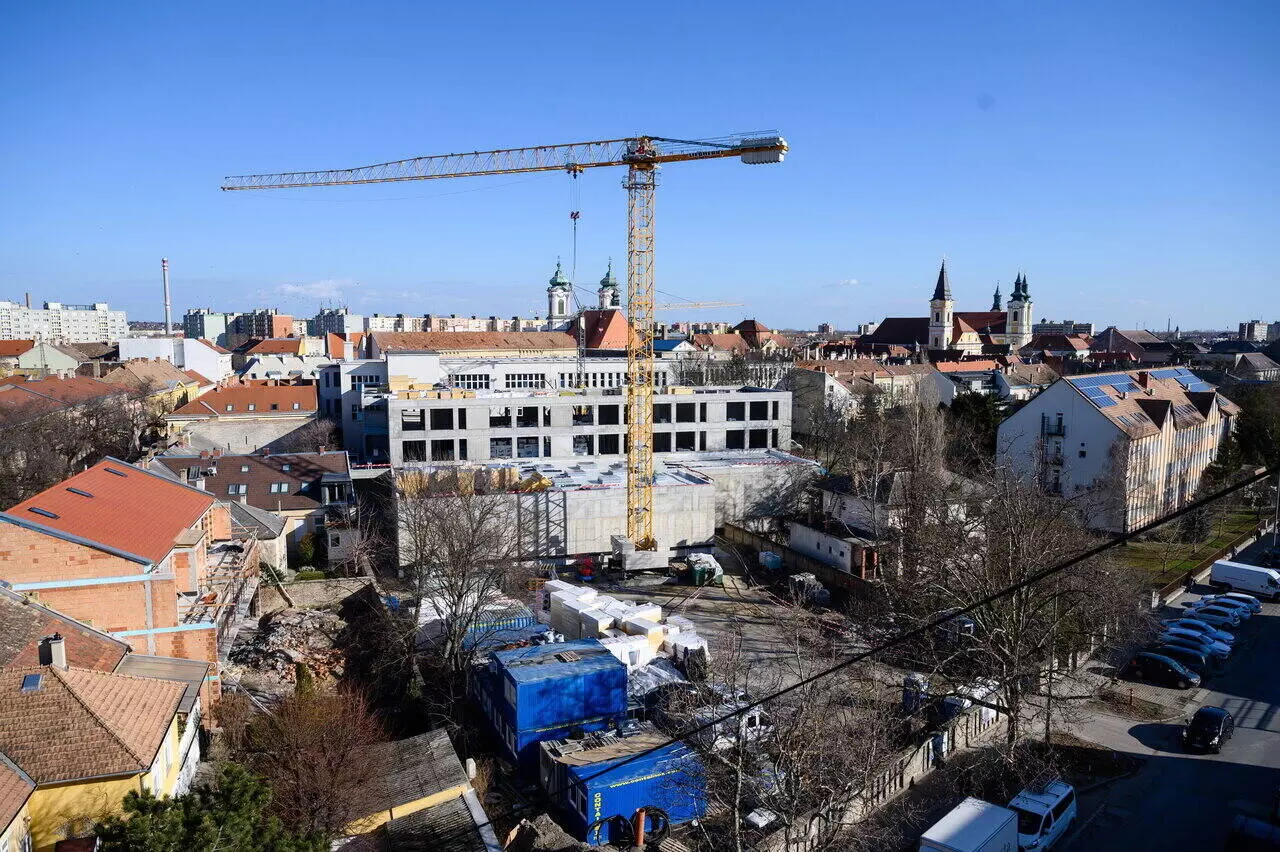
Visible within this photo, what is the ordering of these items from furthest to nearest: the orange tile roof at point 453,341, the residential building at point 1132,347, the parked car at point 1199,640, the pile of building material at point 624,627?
the residential building at point 1132,347, the orange tile roof at point 453,341, the parked car at point 1199,640, the pile of building material at point 624,627

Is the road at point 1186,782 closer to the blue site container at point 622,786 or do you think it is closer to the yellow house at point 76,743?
the blue site container at point 622,786

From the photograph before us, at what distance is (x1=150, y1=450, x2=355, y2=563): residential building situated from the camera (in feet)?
94.7

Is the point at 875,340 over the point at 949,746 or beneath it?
over

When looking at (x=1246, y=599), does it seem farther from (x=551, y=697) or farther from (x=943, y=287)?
(x=943, y=287)

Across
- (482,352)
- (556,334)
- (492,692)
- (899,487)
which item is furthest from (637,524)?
(556,334)

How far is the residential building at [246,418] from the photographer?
43.2 metres

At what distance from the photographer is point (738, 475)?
35.1m

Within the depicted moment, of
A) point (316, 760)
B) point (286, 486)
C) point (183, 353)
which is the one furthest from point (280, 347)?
point (316, 760)

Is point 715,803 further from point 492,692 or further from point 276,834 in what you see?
point 276,834

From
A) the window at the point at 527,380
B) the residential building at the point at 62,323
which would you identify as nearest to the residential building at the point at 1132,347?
the window at the point at 527,380

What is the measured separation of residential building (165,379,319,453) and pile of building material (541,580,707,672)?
1045 inches

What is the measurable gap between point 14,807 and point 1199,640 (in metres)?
23.6

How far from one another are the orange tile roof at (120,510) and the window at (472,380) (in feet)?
104

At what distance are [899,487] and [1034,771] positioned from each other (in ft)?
50.4
